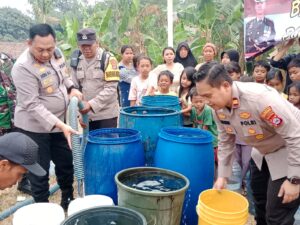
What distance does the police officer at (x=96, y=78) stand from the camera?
3342 mm

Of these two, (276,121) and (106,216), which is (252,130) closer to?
(276,121)

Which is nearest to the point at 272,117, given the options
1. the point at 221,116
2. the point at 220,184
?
the point at 221,116

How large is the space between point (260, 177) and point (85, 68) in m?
2.07

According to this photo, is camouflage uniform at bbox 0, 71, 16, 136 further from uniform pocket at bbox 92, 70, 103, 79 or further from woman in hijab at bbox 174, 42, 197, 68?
woman in hijab at bbox 174, 42, 197, 68

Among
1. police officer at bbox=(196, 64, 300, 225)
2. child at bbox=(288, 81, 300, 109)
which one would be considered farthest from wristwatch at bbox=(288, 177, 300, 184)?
child at bbox=(288, 81, 300, 109)

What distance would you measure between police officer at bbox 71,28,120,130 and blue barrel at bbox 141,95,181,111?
0.37 metres

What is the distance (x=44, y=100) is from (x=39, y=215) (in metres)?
1.23

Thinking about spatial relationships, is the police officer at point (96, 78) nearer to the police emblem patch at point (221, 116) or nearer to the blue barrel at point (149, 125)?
the blue barrel at point (149, 125)

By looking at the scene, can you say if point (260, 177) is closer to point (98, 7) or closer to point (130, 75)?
point (130, 75)

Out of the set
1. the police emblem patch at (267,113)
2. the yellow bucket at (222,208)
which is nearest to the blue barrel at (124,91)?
the yellow bucket at (222,208)

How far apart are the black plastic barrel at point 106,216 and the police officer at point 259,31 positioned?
12.3ft

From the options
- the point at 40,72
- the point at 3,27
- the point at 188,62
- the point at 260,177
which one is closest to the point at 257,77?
the point at 188,62

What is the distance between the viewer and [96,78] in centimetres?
351

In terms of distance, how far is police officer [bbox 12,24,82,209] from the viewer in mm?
2756
